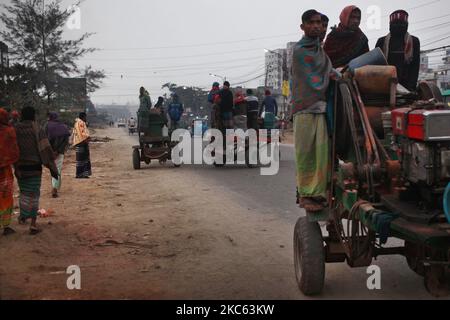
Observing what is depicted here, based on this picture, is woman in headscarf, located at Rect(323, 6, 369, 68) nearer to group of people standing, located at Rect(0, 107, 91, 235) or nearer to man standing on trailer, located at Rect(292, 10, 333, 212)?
man standing on trailer, located at Rect(292, 10, 333, 212)

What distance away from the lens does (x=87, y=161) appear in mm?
14586

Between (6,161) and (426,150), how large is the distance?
228 inches

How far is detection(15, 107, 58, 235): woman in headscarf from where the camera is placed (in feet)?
25.5

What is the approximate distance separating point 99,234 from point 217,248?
6.16 ft

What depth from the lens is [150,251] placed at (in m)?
6.59

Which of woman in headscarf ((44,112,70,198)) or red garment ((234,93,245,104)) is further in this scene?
red garment ((234,93,245,104))

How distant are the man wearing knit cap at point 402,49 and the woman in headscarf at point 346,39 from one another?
0.87ft

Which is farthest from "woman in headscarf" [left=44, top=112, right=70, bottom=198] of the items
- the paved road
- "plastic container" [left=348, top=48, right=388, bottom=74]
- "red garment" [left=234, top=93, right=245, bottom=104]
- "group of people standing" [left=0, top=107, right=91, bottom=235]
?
"plastic container" [left=348, top=48, right=388, bottom=74]

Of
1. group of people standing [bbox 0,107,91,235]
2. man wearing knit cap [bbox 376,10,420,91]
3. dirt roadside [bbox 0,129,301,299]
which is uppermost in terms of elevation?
man wearing knit cap [bbox 376,10,420,91]

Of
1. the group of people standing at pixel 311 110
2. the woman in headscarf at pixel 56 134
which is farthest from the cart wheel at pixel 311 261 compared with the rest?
the woman in headscarf at pixel 56 134

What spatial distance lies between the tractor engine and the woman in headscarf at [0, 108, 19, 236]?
5.48 meters

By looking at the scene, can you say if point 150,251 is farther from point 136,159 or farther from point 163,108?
point 163,108

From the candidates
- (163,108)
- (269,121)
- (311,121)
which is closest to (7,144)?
(311,121)

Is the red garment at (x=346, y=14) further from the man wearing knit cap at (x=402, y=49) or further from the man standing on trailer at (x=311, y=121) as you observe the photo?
the man standing on trailer at (x=311, y=121)
